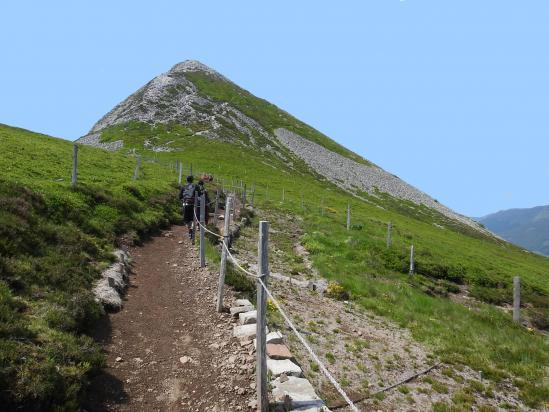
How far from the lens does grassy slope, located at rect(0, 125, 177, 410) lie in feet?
20.3

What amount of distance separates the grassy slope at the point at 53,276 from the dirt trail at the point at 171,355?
23.7 inches

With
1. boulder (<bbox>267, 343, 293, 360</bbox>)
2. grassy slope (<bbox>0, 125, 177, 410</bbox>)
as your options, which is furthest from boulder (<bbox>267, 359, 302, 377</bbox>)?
grassy slope (<bbox>0, 125, 177, 410</bbox>)

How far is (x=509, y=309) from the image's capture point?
962 inches

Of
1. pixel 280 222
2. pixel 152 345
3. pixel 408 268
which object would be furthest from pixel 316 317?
pixel 280 222

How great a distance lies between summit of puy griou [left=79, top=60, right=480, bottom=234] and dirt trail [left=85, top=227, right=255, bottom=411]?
7171cm

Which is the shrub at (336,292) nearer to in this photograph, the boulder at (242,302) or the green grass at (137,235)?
the green grass at (137,235)

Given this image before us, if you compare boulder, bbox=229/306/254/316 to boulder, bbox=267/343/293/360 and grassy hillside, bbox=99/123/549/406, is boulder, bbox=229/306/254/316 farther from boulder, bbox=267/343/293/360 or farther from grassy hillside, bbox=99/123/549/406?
grassy hillside, bbox=99/123/549/406

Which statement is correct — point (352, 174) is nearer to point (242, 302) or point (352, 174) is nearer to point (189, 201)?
point (189, 201)

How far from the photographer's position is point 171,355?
28.5 ft

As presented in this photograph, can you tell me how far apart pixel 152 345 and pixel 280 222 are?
79.1 feet

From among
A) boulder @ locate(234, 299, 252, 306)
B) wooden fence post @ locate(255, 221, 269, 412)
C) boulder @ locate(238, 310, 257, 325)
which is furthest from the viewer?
boulder @ locate(234, 299, 252, 306)

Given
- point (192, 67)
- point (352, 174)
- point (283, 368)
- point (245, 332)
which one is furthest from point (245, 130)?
point (283, 368)

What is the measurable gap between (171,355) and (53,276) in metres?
4.18

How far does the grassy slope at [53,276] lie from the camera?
6176 mm
